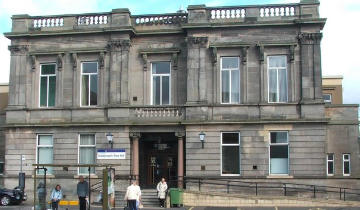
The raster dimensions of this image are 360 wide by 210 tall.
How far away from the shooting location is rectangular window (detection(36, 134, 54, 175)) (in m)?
34.7

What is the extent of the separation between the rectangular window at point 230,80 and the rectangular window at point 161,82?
11.2 feet

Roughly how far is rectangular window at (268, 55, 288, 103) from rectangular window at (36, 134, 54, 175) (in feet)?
45.6

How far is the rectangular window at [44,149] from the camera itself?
34656 millimetres

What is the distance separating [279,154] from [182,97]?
677 cm

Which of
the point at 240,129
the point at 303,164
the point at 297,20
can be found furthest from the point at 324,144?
the point at 297,20

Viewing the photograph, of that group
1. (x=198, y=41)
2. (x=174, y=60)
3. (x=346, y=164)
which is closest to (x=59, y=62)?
(x=174, y=60)

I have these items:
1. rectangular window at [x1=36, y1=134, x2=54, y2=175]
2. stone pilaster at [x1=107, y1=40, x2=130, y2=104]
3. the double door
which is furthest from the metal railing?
rectangular window at [x1=36, y1=134, x2=54, y2=175]

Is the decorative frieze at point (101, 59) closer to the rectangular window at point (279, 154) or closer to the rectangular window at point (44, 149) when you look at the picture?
the rectangular window at point (44, 149)

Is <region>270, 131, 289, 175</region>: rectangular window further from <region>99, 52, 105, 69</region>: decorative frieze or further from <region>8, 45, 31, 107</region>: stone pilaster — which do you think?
<region>8, 45, 31, 107</region>: stone pilaster

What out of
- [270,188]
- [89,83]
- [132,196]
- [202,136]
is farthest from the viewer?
[89,83]

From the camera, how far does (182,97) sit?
34000mm

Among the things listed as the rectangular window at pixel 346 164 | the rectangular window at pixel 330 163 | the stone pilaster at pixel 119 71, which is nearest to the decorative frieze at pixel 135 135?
the stone pilaster at pixel 119 71

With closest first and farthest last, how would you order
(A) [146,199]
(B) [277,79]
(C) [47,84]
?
(A) [146,199] → (B) [277,79] → (C) [47,84]

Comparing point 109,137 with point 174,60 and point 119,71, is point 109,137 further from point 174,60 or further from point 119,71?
point 174,60
